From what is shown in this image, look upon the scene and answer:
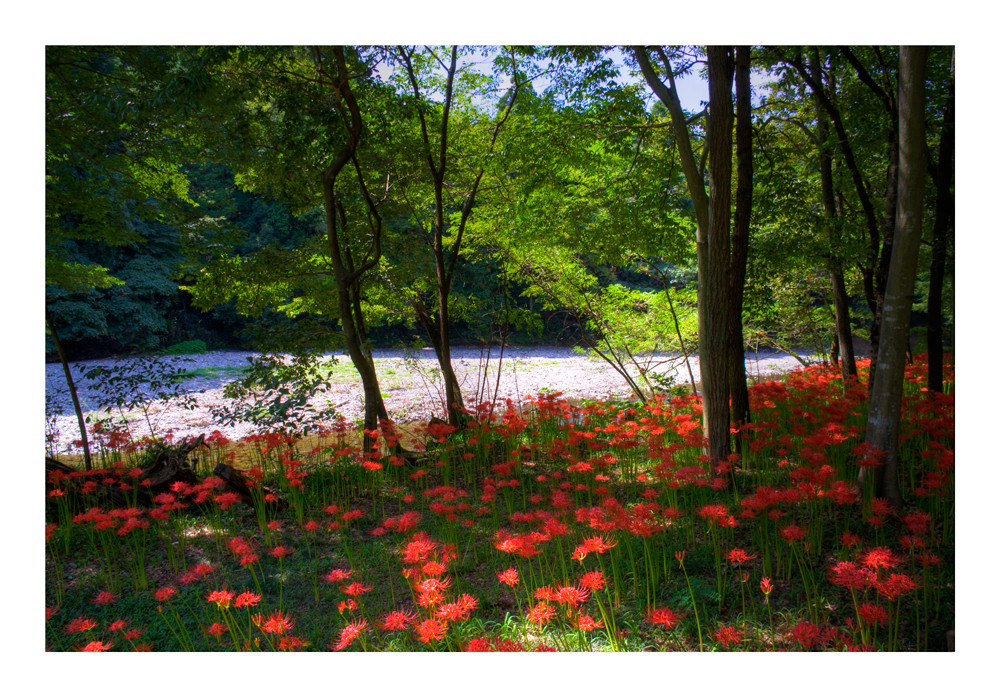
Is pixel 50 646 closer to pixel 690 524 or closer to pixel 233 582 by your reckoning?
pixel 233 582

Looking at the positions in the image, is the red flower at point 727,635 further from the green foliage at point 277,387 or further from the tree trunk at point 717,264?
the green foliage at point 277,387

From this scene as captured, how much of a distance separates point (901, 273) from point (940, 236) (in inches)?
63.3

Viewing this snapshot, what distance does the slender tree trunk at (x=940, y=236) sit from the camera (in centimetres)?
290

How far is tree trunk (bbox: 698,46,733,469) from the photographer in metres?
2.54

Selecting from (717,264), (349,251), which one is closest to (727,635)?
(717,264)

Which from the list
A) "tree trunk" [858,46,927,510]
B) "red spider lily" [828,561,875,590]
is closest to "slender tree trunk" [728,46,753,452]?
"tree trunk" [858,46,927,510]

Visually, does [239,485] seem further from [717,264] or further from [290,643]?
[717,264]

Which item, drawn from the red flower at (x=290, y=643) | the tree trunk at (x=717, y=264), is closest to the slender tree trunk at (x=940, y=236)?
the tree trunk at (x=717, y=264)

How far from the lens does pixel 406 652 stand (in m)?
1.62

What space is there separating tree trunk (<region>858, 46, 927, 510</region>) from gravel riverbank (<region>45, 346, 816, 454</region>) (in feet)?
7.75

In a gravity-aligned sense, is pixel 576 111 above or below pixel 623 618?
above

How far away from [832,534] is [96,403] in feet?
15.4

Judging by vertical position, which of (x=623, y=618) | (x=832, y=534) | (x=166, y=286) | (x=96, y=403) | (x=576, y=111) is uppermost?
(x=576, y=111)

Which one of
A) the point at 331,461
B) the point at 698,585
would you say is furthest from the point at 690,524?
the point at 331,461
